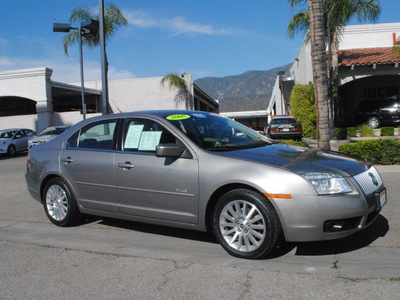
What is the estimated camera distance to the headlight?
3719 mm

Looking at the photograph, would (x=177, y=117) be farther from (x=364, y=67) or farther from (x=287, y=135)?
(x=364, y=67)

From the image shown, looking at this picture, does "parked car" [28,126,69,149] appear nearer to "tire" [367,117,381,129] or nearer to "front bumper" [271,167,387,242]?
"front bumper" [271,167,387,242]

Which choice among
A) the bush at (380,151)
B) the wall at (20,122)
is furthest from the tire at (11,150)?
the bush at (380,151)

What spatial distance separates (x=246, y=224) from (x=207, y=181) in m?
0.62

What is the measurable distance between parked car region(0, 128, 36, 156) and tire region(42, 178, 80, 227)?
16.6 m

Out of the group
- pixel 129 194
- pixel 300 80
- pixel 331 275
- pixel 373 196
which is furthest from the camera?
pixel 300 80

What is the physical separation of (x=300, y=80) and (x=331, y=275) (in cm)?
3085

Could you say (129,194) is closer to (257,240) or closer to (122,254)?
(122,254)

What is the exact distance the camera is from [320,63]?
9602mm

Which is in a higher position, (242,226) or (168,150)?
(168,150)

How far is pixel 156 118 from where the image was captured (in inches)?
192

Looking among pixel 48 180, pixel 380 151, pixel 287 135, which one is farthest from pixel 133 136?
pixel 287 135

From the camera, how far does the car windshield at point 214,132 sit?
180 inches

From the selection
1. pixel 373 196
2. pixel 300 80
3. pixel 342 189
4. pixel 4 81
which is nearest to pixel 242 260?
pixel 342 189
